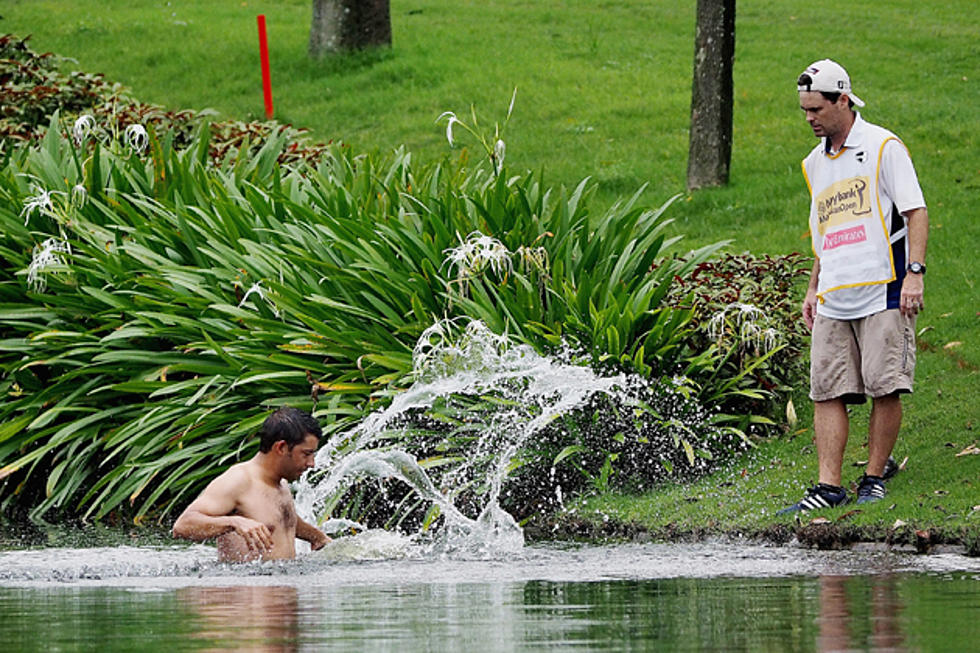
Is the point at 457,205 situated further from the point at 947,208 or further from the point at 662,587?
the point at 947,208

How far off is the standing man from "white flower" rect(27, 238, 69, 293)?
535 centimetres

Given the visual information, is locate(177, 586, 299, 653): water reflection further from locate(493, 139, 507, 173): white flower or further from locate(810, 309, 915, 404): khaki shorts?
locate(493, 139, 507, 173): white flower

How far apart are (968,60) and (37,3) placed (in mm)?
19284

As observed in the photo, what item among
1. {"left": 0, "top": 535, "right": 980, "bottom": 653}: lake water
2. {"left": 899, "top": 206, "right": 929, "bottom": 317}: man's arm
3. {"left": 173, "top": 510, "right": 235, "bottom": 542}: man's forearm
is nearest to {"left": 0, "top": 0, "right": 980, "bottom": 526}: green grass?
{"left": 899, "top": 206, "right": 929, "bottom": 317}: man's arm

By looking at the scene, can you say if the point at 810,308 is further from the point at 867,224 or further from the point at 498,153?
the point at 498,153

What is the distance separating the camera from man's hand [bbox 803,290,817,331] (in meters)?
8.68

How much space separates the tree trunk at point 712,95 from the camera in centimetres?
1620

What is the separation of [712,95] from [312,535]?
9.36 meters

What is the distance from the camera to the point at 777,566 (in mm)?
7098

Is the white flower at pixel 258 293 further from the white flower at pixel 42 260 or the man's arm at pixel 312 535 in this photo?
the man's arm at pixel 312 535

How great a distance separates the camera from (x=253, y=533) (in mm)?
7320

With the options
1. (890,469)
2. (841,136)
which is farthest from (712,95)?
(890,469)

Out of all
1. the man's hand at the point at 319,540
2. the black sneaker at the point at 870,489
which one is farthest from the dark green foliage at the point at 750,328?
the man's hand at the point at 319,540

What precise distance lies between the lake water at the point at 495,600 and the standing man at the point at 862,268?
88 centimetres
